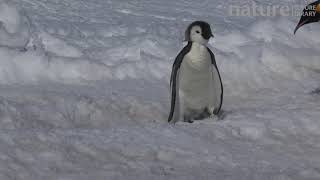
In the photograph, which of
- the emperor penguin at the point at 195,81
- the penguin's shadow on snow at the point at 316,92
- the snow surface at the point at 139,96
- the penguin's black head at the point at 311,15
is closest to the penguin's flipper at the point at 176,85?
the emperor penguin at the point at 195,81

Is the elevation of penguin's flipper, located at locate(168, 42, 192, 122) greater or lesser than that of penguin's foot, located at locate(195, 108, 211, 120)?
greater

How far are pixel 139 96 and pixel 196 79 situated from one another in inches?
21.7

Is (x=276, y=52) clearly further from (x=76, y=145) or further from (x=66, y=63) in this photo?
(x=76, y=145)

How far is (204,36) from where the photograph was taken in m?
4.36

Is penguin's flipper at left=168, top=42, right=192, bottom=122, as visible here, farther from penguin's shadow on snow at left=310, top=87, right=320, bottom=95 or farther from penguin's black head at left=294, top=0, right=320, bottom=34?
penguin's black head at left=294, top=0, right=320, bottom=34

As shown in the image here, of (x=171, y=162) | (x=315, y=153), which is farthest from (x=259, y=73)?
(x=171, y=162)

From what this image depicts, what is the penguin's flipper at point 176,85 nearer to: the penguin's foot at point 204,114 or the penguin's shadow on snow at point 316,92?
the penguin's foot at point 204,114

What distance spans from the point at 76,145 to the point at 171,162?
1.59 feet

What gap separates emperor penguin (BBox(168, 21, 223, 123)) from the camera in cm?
439

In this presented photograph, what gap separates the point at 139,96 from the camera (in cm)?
481

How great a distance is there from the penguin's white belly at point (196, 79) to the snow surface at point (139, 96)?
197mm

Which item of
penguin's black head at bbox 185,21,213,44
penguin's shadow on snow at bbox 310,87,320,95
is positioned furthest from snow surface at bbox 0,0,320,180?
penguin's black head at bbox 185,21,213,44
